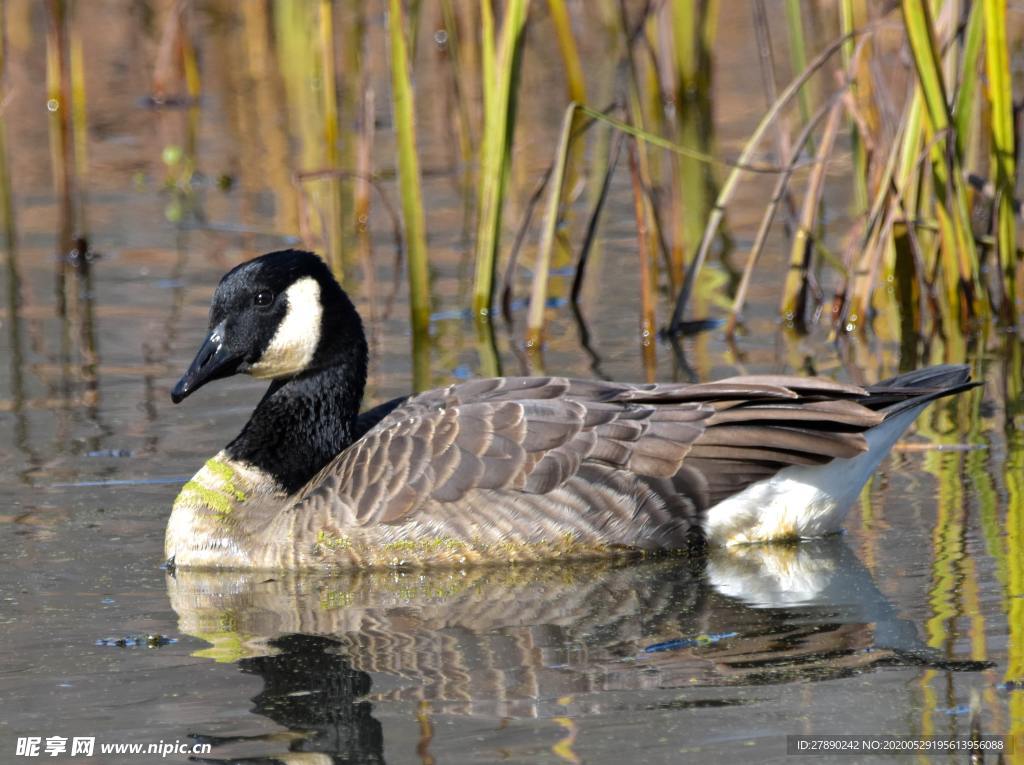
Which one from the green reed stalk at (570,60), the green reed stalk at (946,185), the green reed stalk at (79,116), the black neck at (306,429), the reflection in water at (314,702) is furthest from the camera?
the green reed stalk at (79,116)

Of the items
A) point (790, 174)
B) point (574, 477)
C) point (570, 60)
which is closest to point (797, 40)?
point (790, 174)

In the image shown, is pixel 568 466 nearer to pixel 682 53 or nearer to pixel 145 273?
pixel 145 273

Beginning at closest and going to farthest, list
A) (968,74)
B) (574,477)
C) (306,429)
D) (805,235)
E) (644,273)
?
(574,477) < (306,429) < (968,74) < (805,235) < (644,273)

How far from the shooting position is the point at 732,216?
1350 centimetres

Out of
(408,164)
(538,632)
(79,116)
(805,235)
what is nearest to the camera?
(538,632)

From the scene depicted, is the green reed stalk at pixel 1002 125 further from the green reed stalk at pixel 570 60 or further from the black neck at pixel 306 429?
the black neck at pixel 306 429

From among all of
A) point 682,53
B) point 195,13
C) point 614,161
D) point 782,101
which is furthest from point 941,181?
A: point 195,13

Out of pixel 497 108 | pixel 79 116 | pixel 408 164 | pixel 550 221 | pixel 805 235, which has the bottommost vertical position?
pixel 805 235

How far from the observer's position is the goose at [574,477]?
6.89m

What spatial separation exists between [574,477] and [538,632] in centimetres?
105

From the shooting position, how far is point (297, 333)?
24.3ft

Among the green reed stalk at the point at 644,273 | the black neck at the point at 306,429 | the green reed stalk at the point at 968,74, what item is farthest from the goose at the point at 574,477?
the green reed stalk at the point at 644,273

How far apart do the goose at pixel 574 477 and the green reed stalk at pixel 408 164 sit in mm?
2513

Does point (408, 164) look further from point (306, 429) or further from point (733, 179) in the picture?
point (306, 429)
